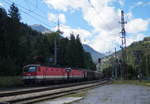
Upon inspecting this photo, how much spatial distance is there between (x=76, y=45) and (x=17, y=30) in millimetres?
55871

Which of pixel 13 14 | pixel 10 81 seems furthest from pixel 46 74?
pixel 13 14

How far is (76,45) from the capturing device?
12775 centimetres

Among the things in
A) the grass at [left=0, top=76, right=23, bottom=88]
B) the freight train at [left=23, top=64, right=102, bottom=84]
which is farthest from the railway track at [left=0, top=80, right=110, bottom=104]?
the grass at [left=0, top=76, right=23, bottom=88]

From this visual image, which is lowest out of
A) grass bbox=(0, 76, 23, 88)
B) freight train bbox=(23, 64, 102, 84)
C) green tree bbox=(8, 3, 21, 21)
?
grass bbox=(0, 76, 23, 88)

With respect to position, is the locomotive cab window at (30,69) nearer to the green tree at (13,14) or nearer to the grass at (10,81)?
the grass at (10,81)

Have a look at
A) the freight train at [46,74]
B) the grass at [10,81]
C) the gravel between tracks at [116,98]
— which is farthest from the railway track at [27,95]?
the grass at [10,81]

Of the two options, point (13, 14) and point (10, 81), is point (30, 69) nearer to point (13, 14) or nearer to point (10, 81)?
point (10, 81)

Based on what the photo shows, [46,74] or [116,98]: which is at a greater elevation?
[46,74]

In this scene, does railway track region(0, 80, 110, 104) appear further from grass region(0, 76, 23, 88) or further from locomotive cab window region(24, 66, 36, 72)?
grass region(0, 76, 23, 88)

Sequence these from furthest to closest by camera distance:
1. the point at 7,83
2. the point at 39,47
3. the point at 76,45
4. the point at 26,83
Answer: the point at 76,45 < the point at 39,47 < the point at 7,83 < the point at 26,83

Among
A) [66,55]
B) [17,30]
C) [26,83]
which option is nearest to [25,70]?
[26,83]

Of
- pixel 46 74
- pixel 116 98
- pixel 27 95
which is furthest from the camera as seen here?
pixel 46 74

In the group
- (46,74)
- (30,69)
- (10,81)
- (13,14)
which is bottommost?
(10,81)

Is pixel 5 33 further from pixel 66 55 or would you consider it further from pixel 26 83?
pixel 66 55
